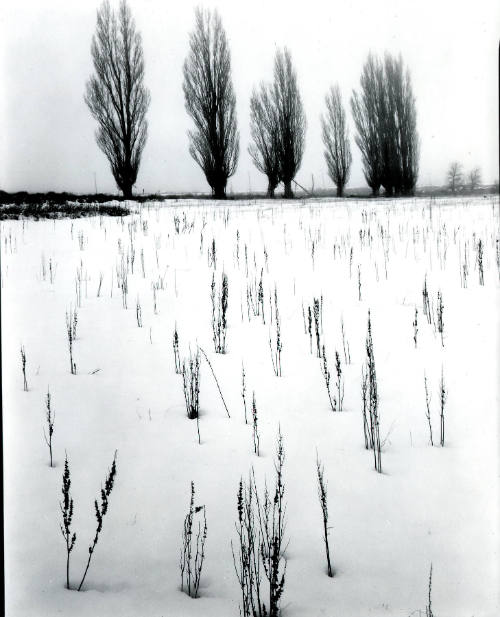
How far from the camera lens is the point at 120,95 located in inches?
376

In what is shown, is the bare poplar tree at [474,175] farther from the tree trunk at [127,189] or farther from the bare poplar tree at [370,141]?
the tree trunk at [127,189]

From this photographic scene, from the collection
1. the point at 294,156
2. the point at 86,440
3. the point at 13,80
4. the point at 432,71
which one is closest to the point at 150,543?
the point at 86,440

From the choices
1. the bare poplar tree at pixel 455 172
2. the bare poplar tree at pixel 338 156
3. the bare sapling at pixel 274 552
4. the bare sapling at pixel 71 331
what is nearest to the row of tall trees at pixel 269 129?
the bare poplar tree at pixel 338 156

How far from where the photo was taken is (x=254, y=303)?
3338 millimetres

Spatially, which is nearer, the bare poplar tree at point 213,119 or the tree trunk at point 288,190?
the bare poplar tree at point 213,119

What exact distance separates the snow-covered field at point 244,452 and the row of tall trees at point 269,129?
2950mm

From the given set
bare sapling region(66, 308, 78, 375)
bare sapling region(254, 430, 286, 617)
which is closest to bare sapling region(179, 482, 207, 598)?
bare sapling region(254, 430, 286, 617)

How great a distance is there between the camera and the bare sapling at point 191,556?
3.76ft

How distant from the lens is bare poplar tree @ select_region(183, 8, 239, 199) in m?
6.12

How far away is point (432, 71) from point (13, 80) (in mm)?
2262

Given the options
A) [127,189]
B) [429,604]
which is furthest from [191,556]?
[127,189]

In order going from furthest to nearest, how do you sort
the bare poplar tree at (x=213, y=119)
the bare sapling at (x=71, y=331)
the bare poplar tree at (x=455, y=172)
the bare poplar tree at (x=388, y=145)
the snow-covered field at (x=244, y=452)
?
→ the bare poplar tree at (x=388, y=145)
the bare poplar tree at (x=213, y=119)
the bare poplar tree at (x=455, y=172)
the bare sapling at (x=71, y=331)
the snow-covered field at (x=244, y=452)

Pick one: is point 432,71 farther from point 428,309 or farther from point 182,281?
point 182,281

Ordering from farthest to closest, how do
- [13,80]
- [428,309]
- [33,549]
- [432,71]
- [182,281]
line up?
[182,281]
[428,309]
[432,71]
[13,80]
[33,549]
